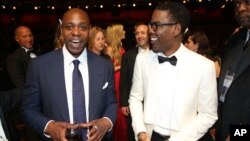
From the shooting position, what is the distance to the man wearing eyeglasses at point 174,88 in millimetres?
2242

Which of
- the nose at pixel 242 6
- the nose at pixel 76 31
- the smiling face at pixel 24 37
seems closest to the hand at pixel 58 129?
the nose at pixel 76 31

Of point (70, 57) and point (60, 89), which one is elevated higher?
point (70, 57)

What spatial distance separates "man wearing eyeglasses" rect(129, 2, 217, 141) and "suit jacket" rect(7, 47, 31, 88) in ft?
8.33

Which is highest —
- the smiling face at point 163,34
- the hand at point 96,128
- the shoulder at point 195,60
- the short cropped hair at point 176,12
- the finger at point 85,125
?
Answer: the short cropped hair at point 176,12

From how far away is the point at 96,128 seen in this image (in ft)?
7.03

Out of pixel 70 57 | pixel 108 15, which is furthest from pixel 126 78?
pixel 108 15

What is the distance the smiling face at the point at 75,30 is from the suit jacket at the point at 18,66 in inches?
94.3

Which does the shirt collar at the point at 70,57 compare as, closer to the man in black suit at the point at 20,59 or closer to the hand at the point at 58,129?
the hand at the point at 58,129

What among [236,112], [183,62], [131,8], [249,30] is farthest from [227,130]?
[131,8]

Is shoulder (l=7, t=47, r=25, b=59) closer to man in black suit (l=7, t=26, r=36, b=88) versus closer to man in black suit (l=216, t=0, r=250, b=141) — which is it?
man in black suit (l=7, t=26, r=36, b=88)

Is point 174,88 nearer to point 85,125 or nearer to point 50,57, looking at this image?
point 85,125

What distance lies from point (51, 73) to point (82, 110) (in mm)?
310

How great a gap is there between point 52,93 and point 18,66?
2572mm

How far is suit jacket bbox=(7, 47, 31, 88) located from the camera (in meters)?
4.48
